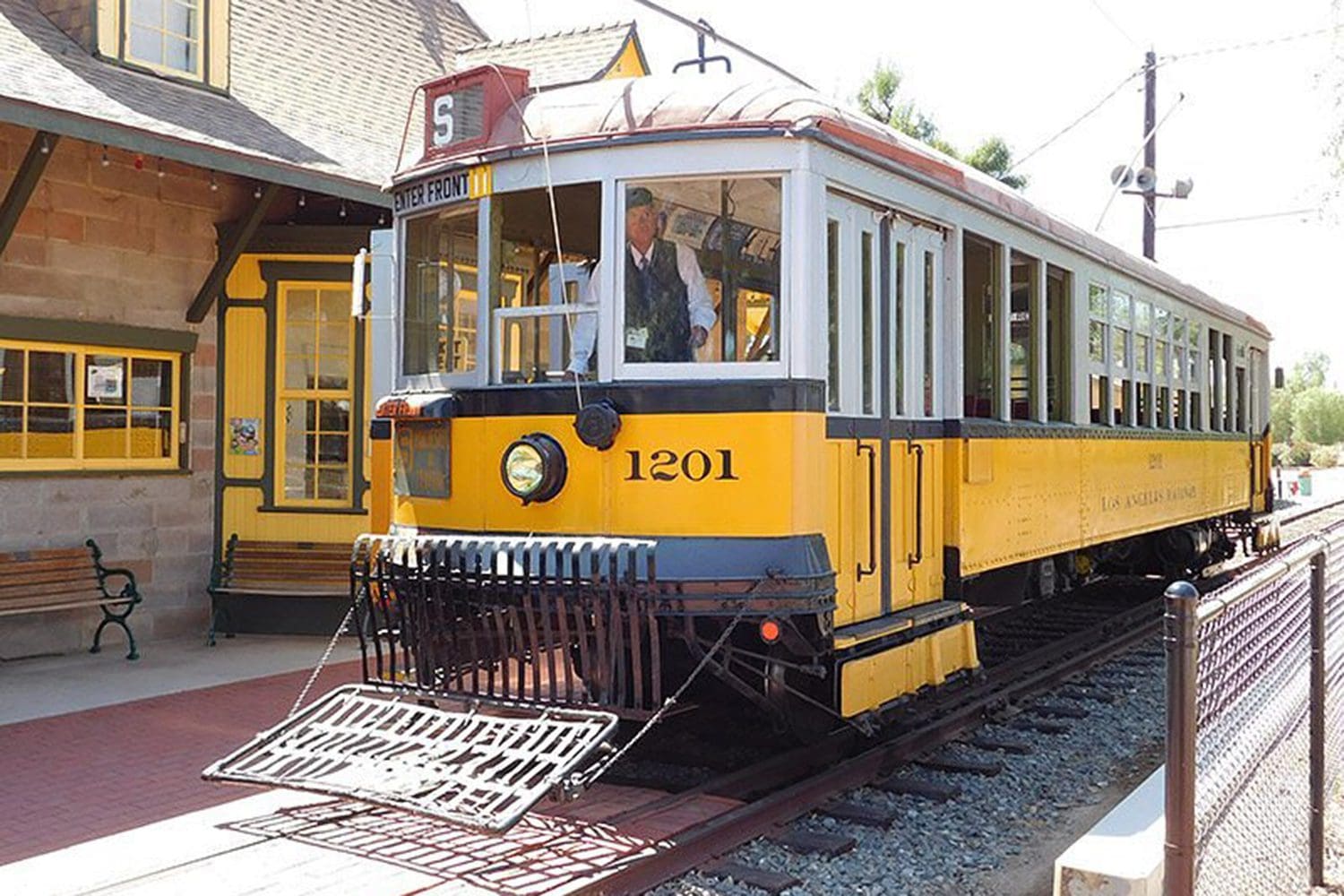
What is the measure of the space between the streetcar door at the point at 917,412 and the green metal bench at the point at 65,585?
5449 mm

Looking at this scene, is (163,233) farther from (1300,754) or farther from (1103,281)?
(1300,754)

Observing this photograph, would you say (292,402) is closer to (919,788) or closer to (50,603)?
(50,603)

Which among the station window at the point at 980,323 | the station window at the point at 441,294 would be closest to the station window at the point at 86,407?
the station window at the point at 441,294

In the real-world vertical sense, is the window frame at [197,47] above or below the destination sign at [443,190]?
above

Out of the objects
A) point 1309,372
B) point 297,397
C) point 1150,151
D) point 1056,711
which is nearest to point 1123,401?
point 1056,711

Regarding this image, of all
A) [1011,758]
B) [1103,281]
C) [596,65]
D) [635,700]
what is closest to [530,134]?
[635,700]

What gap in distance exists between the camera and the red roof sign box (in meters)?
5.98

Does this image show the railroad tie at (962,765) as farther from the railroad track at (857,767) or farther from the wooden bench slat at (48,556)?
the wooden bench slat at (48,556)

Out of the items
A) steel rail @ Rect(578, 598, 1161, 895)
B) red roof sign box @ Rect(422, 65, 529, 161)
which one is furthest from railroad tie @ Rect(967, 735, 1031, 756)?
red roof sign box @ Rect(422, 65, 529, 161)

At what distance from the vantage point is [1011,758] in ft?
21.8

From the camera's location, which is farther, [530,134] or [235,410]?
[235,410]

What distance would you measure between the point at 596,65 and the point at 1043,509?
7.67 metres

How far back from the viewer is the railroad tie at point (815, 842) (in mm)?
5047

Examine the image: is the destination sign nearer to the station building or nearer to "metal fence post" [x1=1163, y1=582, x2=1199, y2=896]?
the station building
